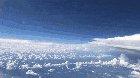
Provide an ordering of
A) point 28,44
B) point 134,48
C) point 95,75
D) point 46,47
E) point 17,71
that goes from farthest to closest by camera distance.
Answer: point 17,71, point 95,75, point 46,47, point 28,44, point 134,48

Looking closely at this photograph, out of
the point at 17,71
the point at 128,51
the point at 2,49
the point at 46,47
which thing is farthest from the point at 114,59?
the point at 17,71

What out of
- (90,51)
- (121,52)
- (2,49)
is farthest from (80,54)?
(2,49)

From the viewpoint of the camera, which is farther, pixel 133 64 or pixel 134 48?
pixel 133 64

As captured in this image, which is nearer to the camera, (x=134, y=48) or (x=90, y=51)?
(x=134, y=48)

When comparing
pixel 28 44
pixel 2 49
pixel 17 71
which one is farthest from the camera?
pixel 17 71

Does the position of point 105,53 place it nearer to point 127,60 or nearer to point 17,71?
point 127,60

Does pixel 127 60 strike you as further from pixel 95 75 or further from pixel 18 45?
pixel 95 75

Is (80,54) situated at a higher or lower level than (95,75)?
higher

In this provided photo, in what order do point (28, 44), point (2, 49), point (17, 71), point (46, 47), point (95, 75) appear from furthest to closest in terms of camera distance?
point (17, 71) < point (95, 75) < point (46, 47) < point (28, 44) < point (2, 49)

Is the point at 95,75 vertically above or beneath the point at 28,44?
beneath
